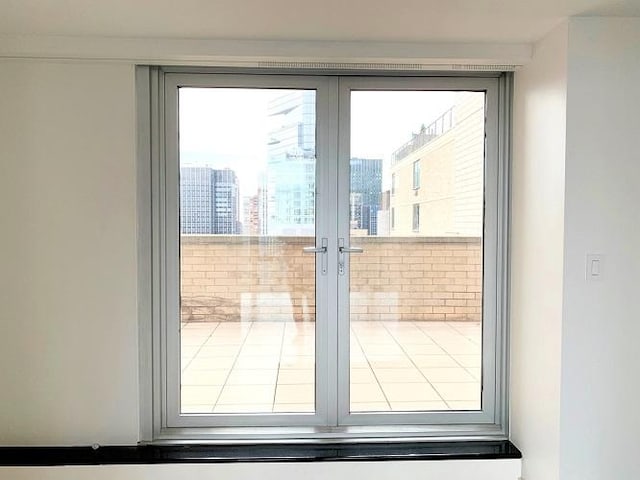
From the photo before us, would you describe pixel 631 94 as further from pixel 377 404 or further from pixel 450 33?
pixel 377 404

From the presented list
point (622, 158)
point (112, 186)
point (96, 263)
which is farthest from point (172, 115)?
point (622, 158)

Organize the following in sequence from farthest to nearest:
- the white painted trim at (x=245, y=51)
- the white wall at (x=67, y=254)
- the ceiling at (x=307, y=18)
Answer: the white wall at (x=67, y=254)
the white painted trim at (x=245, y=51)
the ceiling at (x=307, y=18)

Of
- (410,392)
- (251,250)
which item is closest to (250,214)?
(251,250)

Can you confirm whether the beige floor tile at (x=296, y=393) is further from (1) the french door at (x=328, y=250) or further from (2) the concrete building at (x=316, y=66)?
(2) the concrete building at (x=316, y=66)

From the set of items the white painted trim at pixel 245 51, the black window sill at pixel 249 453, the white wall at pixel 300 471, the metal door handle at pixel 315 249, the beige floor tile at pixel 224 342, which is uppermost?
the white painted trim at pixel 245 51

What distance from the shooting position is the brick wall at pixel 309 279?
283cm

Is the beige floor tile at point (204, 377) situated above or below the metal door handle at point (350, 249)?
below

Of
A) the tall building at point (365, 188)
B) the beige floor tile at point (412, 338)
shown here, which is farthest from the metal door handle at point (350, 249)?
the beige floor tile at point (412, 338)

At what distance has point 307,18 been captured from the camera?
220 centimetres

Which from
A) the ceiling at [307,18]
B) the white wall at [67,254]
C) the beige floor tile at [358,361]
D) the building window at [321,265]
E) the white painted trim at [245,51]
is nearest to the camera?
the ceiling at [307,18]

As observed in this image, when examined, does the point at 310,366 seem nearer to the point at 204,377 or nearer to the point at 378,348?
the point at 378,348

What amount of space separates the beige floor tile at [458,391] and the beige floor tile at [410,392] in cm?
4

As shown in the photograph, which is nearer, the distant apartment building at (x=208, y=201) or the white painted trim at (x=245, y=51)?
the white painted trim at (x=245, y=51)

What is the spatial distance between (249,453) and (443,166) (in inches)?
69.3
